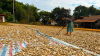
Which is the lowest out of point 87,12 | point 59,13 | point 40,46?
point 40,46

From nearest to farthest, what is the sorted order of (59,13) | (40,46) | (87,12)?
(40,46) < (59,13) < (87,12)

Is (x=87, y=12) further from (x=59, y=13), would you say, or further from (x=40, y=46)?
(x=40, y=46)

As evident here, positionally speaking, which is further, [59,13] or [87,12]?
[87,12]

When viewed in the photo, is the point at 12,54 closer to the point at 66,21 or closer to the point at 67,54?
the point at 67,54

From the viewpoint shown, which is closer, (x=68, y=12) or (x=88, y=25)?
(x=88, y=25)

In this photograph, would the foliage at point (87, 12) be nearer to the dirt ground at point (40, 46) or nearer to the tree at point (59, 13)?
the tree at point (59, 13)

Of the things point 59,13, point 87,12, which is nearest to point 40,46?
point 59,13

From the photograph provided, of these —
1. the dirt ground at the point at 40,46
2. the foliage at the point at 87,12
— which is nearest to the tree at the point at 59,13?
the foliage at the point at 87,12

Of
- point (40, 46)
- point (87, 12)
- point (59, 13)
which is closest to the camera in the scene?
point (40, 46)

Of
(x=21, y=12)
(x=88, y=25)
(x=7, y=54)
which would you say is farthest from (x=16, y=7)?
(x=7, y=54)

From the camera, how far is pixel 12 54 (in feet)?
7.10

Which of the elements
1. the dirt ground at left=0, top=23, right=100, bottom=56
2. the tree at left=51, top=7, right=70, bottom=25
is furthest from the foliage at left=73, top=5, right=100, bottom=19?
the dirt ground at left=0, top=23, right=100, bottom=56

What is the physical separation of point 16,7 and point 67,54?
2700 centimetres

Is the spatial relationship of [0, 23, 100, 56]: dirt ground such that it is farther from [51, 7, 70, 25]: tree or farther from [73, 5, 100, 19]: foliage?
[73, 5, 100, 19]: foliage
